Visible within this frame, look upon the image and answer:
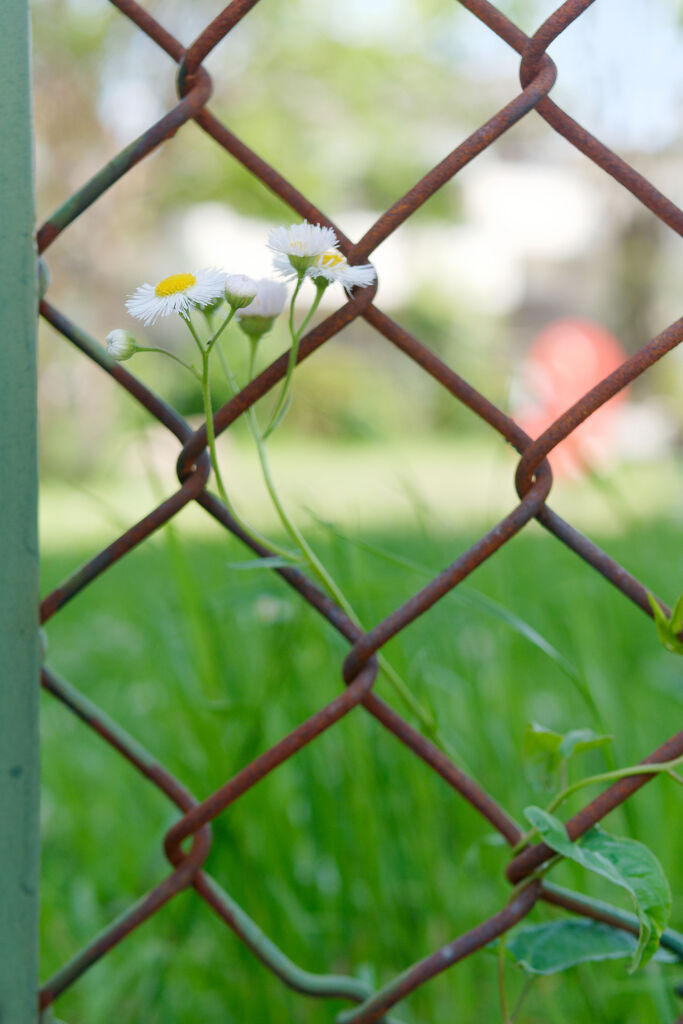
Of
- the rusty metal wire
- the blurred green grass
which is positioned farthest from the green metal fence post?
the blurred green grass

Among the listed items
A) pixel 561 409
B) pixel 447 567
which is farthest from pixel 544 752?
pixel 561 409

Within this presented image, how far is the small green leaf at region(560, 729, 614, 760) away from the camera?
1.27 feet

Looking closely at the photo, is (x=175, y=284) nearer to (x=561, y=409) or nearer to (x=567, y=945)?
(x=567, y=945)

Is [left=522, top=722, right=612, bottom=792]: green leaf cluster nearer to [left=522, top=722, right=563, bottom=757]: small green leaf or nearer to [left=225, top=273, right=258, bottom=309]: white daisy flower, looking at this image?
[left=522, top=722, right=563, bottom=757]: small green leaf

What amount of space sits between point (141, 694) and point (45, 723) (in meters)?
0.19

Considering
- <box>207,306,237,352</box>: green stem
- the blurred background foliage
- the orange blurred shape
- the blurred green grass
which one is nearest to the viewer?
<box>207,306,237,352</box>: green stem

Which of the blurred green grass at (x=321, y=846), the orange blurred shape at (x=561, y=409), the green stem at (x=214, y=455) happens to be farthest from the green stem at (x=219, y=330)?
the blurred green grass at (x=321, y=846)

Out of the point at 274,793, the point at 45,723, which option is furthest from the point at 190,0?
the point at 274,793

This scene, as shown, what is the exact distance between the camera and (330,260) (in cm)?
37

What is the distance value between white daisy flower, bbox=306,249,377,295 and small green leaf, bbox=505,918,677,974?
291 mm

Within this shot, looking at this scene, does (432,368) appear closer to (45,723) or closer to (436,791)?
(436,791)

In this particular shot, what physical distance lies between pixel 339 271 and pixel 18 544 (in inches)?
6.7

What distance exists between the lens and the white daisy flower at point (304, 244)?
0.35 metres

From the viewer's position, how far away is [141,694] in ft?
4.87
